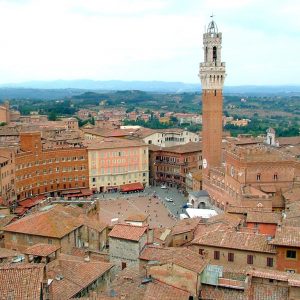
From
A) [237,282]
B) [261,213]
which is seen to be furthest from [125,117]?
[237,282]

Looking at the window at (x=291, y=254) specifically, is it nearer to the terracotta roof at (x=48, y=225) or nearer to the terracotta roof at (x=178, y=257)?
the terracotta roof at (x=178, y=257)

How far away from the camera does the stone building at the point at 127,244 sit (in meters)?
26.5

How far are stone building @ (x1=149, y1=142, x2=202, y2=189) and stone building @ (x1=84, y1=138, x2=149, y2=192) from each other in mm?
2486

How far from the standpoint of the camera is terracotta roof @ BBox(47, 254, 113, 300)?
21656 millimetres

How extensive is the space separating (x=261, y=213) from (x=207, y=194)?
30.5 m

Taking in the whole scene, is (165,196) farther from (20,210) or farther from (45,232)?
(45,232)

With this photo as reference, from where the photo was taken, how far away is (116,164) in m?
82.9

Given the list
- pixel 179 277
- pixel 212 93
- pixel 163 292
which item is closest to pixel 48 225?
pixel 179 277

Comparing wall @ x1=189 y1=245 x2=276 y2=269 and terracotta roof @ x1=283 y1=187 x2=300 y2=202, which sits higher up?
wall @ x1=189 y1=245 x2=276 y2=269

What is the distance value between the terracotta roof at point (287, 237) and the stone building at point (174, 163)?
5583 cm

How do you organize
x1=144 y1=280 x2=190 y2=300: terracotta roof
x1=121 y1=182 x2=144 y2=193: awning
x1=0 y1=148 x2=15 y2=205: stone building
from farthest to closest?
x1=121 y1=182 x2=144 y2=193: awning → x1=0 y1=148 x2=15 y2=205: stone building → x1=144 y1=280 x2=190 y2=300: terracotta roof

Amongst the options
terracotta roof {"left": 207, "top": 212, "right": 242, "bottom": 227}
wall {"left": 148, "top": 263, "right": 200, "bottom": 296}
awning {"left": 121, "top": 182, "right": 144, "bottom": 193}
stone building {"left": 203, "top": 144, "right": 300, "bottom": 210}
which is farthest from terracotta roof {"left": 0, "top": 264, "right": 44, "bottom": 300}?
awning {"left": 121, "top": 182, "right": 144, "bottom": 193}

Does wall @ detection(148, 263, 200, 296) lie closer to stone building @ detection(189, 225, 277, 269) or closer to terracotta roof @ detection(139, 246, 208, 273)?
terracotta roof @ detection(139, 246, 208, 273)

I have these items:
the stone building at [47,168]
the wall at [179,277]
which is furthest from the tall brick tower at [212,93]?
the wall at [179,277]
